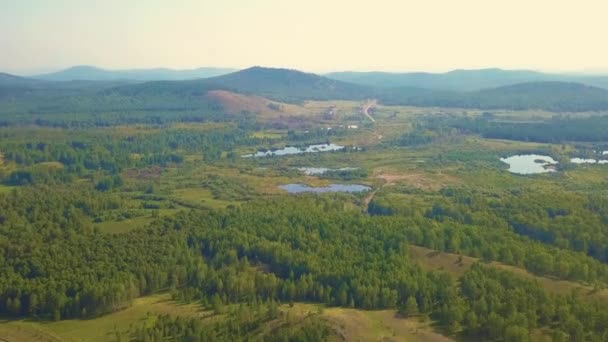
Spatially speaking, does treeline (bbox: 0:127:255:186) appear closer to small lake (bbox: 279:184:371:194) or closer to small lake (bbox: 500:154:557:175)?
small lake (bbox: 279:184:371:194)

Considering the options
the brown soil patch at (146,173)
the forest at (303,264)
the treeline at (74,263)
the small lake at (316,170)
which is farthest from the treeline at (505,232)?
the brown soil patch at (146,173)

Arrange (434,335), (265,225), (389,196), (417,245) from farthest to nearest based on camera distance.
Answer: (389,196), (265,225), (417,245), (434,335)

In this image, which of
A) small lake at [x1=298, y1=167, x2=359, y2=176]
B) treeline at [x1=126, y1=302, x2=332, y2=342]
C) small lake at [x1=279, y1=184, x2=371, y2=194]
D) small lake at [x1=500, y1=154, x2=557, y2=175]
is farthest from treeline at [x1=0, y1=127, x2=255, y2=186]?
small lake at [x1=500, y1=154, x2=557, y2=175]

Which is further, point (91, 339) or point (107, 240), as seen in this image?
point (107, 240)

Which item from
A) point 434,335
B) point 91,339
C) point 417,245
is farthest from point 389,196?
point 91,339

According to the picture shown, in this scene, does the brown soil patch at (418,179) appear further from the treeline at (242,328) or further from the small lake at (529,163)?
the treeline at (242,328)

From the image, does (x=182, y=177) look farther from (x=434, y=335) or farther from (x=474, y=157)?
(x=434, y=335)

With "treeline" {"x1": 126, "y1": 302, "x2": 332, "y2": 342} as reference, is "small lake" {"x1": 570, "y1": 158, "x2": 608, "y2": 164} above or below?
above

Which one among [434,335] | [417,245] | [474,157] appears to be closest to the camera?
[434,335]
